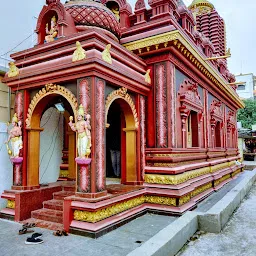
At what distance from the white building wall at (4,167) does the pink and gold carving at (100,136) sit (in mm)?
2926

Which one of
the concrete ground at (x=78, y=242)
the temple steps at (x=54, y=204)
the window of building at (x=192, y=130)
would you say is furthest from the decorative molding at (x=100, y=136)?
the window of building at (x=192, y=130)

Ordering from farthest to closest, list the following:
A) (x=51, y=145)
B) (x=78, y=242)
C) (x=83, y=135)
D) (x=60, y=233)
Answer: (x=51, y=145)
(x=83, y=135)
(x=60, y=233)
(x=78, y=242)

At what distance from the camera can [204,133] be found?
10.2 m

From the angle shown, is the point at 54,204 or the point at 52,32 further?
the point at 52,32

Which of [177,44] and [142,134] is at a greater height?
[177,44]

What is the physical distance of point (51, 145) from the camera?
329 inches

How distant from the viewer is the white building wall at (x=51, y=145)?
8.01 m

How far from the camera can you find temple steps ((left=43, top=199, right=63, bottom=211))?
628cm

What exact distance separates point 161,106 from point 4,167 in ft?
14.7

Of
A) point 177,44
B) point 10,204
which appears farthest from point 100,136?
point 177,44

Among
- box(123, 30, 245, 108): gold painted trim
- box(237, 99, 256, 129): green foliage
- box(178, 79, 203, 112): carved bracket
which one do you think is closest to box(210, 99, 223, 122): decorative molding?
box(178, 79, 203, 112): carved bracket

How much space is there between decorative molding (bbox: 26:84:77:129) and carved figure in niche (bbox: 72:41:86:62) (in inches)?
30.2

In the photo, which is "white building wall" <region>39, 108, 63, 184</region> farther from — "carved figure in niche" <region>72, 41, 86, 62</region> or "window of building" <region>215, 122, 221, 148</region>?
"window of building" <region>215, 122, 221, 148</region>

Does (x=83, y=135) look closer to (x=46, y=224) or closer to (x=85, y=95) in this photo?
(x=85, y=95)
